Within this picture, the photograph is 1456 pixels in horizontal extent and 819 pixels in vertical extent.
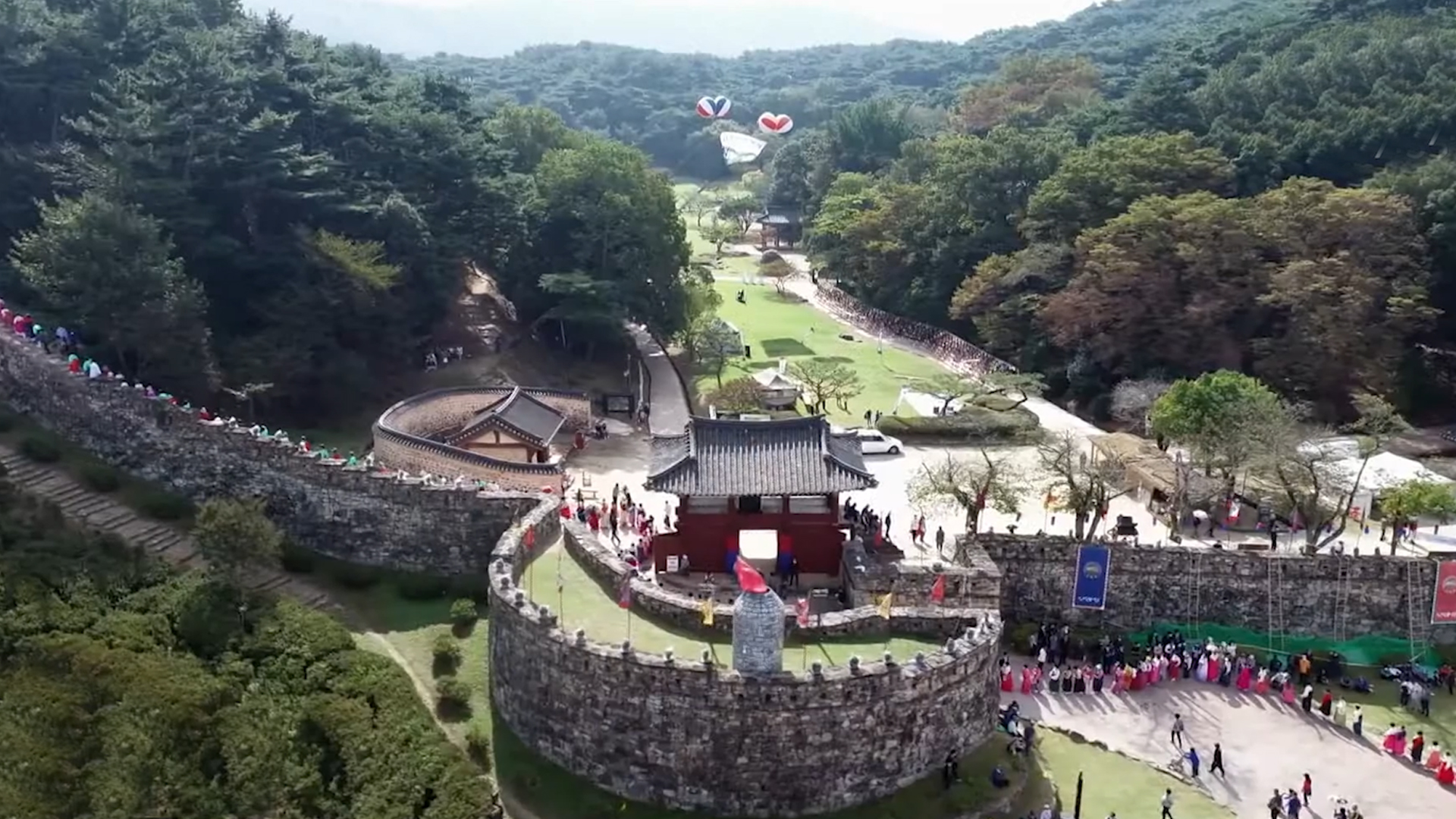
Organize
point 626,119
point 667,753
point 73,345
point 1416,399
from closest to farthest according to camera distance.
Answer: point 667,753
point 73,345
point 1416,399
point 626,119

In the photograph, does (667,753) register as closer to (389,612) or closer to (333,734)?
(333,734)

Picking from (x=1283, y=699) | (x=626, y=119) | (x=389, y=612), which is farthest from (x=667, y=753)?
(x=626, y=119)

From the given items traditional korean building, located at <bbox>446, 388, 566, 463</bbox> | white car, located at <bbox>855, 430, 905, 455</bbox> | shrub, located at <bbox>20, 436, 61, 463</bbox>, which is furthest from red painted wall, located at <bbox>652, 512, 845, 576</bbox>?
shrub, located at <bbox>20, 436, 61, 463</bbox>

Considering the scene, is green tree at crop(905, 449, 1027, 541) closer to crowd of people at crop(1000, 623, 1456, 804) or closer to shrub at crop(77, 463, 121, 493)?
crowd of people at crop(1000, 623, 1456, 804)

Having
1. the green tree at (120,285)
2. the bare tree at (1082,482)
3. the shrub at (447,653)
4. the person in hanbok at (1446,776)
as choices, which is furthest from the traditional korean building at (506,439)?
the person in hanbok at (1446,776)

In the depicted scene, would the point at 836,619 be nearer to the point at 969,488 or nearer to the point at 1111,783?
the point at 1111,783

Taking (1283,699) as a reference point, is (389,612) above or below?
above

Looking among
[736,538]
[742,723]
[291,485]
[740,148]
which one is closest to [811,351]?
[736,538]

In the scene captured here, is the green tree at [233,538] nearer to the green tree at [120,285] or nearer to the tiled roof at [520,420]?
the green tree at [120,285]
